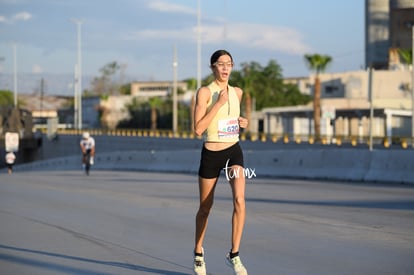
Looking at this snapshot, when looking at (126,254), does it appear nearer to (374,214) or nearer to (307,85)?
(374,214)

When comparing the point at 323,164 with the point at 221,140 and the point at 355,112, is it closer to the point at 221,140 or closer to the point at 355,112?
the point at 221,140

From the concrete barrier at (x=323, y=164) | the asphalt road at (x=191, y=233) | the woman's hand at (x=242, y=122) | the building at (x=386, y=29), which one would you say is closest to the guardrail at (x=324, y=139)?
the concrete barrier at (x=323, y=164)

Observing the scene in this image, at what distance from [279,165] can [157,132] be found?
5321 centimetres

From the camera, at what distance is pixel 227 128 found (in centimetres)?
844

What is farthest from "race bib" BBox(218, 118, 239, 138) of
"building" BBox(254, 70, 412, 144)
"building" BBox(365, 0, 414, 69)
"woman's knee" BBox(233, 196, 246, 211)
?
"building" BBox(365, 0, 414, 69)

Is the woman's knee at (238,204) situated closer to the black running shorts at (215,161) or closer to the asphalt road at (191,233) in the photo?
the black running shorts at (215,161)

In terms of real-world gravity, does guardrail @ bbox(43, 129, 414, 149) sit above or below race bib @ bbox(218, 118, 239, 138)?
below

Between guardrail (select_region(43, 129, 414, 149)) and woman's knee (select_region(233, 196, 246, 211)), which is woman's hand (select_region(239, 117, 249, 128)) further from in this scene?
guardrail (select_region(43, 129, 414, 149))

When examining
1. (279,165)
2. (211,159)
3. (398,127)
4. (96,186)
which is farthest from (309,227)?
(398,127)

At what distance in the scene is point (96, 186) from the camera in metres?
26.2

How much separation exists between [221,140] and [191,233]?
432 cm

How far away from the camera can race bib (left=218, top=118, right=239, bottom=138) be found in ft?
27.7

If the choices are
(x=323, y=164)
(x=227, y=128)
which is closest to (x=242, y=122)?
(x=227, y=128)

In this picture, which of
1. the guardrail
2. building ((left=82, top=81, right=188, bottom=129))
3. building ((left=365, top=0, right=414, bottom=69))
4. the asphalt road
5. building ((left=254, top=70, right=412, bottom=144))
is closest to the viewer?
the asphalt road
